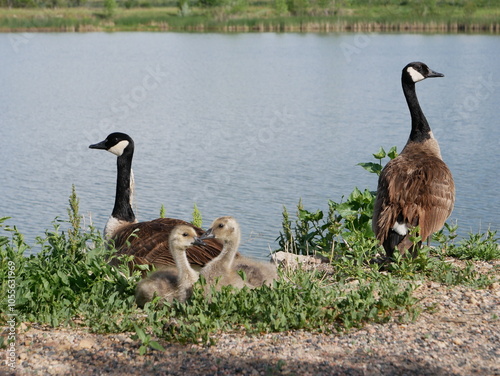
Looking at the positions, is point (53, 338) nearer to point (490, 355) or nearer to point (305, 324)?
point (305, 324)

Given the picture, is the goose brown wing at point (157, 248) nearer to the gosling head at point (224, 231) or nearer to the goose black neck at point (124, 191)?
the gosling head at point (224, 231)

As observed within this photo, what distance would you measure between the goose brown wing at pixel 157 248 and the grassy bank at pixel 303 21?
1901 inches

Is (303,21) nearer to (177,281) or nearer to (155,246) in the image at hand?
(155,246)

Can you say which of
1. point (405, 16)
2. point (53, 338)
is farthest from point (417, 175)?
point (405, 16)

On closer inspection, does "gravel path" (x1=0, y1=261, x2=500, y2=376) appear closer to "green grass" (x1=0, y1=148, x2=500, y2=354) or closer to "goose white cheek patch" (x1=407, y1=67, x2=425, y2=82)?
"green grass" (x1=0, y1=148, x2=500, y2=354)

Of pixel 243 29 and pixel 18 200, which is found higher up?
pixel 243 29

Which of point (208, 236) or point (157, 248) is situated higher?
point (208, 236)

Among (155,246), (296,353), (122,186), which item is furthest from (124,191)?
(296,353)

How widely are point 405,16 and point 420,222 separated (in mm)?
52902

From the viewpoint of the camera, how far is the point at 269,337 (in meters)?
4.38

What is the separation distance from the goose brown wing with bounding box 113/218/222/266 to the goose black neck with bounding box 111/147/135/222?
1.31 metres

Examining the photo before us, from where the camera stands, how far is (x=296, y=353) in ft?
13.4

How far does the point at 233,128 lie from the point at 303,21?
40.5 m

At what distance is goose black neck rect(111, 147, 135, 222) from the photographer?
7.49m
